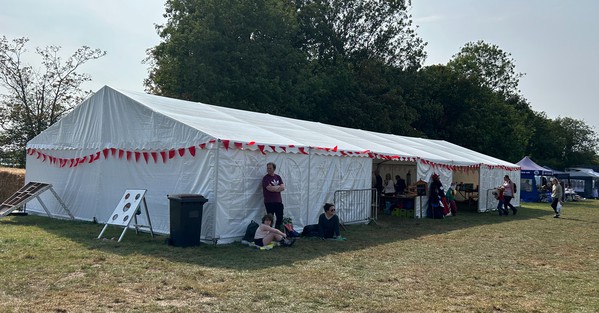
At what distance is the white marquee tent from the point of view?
989 cm

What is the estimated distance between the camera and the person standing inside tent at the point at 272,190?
10.1 m

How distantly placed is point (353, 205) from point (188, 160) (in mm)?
5093

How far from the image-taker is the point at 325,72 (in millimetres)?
32875

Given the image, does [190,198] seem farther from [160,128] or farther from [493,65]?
[493,65]

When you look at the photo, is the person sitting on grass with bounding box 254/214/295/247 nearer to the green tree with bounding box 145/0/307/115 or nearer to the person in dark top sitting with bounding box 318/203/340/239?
the person in dark top sitting with bounding box 318/203/340/239

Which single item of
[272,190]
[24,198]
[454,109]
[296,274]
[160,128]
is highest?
[454,109]

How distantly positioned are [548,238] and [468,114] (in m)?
27.8

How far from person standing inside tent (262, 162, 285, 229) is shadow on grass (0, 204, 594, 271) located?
0.82 meters

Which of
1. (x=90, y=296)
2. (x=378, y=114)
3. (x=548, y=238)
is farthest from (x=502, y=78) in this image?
(x=90, y=296)

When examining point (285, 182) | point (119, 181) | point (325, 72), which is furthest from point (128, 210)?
point (325, 72)

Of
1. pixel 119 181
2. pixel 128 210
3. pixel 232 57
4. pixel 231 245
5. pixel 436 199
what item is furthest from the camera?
pixel 232 57

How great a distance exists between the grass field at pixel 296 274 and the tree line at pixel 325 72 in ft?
51.5

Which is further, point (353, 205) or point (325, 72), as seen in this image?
point (325, 72)

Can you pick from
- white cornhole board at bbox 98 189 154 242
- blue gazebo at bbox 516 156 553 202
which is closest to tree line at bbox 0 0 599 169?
blue gazebo at bbox 516 156 553 202
